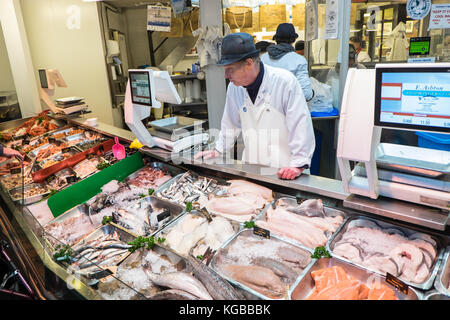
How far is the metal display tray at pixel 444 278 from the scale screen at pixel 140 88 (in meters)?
2.18

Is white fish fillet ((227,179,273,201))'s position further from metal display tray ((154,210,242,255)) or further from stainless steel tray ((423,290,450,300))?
stainless steel tray ((423,290,450,300))

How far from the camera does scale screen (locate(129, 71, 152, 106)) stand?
267 centimetres

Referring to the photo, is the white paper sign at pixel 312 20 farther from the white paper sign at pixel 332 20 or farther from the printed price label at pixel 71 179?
the printed price label at pixel 71 179

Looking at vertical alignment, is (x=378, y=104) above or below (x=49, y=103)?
above

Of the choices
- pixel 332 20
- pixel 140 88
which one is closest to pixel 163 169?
pixel 140 88

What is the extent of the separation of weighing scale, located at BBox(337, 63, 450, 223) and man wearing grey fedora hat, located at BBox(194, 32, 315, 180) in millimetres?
665

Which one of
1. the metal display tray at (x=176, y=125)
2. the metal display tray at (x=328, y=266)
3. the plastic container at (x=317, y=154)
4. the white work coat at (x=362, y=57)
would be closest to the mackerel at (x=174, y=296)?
the metal display tray at (x=328, y=266)

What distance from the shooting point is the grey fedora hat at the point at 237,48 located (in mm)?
2463

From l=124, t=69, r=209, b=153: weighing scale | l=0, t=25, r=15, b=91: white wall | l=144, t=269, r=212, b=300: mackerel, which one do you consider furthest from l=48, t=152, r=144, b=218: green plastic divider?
l=0, t=25, r=15, b=91: white wall

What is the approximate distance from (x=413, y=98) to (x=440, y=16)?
3.47m

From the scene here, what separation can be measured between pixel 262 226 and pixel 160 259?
640mm
